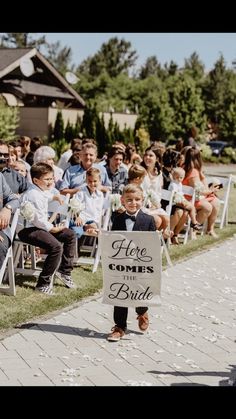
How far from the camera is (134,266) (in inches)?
268

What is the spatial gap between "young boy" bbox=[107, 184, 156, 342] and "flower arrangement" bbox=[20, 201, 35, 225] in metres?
1.60

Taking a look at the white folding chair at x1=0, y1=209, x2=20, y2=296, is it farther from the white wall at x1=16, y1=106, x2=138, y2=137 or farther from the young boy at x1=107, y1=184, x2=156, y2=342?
the white wall at x1=16, y1=106, x2=138, y2=137

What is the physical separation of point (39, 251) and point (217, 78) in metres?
65.8

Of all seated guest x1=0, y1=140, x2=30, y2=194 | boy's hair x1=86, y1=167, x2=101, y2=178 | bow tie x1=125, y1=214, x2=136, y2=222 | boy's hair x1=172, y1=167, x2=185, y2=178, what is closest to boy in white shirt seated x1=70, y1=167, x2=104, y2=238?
boy's hair x1=86, y1=167, x2=101, y2=178

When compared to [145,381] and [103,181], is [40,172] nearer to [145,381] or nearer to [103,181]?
[103,181]

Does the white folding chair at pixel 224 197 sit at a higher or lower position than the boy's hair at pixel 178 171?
lower

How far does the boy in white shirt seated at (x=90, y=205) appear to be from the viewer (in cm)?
971

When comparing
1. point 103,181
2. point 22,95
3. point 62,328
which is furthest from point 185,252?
point 22,95

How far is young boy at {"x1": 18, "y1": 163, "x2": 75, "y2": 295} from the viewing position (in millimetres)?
8336

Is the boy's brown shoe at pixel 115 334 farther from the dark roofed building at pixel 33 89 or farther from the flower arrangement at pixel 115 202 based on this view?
the dark roofed building at pixel 33 89

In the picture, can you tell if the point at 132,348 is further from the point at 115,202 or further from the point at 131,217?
the point at 115,202

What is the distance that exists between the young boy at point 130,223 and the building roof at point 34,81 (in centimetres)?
2412

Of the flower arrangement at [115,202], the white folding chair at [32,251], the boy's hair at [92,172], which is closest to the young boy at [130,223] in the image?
the white folding chair at [32,251]

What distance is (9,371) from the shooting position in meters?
5.67
